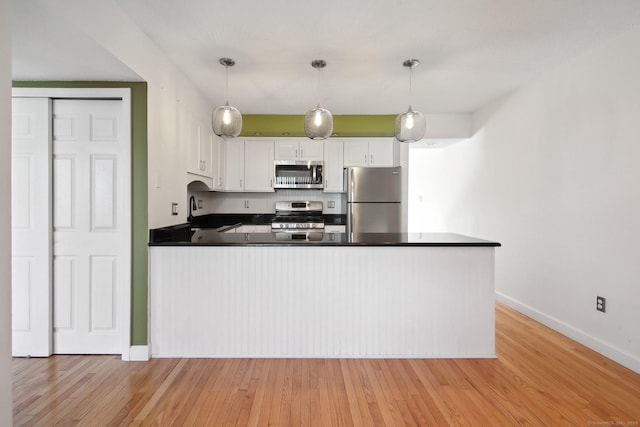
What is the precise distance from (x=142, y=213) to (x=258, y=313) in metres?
1.14

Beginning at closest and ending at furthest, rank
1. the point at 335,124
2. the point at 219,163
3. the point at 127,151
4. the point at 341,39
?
1. the point at 127,151
2. the point at 341,39
3. the point at 219,163
4. the point at 335,124

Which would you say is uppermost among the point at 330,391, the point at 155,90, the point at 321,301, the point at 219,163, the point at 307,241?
the point at 155,90

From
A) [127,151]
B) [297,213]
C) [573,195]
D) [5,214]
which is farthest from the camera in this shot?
[297,213]

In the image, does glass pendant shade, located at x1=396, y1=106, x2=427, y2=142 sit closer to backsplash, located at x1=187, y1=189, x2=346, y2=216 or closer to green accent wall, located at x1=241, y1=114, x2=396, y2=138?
green accent wall, located at x1=241, y1=114, x2=396, y2=138

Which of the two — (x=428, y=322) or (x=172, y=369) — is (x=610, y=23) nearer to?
(x=428, y=322)

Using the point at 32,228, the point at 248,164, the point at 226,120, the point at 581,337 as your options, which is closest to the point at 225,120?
the point at 226,120

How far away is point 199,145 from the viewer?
3801 mm

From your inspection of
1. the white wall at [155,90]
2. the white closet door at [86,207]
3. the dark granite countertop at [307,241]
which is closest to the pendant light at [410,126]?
the dark granite countertop at [307,241]

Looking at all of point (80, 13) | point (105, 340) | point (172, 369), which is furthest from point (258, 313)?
point (80, 13)

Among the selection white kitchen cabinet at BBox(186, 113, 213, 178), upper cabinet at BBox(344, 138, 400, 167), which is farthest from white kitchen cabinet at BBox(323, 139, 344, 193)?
white kitchen cabinet at BBox(186, 113, 213, 178)

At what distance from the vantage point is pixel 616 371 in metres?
2.44

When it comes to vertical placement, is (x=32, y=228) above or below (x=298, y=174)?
below

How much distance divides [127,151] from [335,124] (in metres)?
2.92

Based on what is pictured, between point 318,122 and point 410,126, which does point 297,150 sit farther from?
point 410,126
